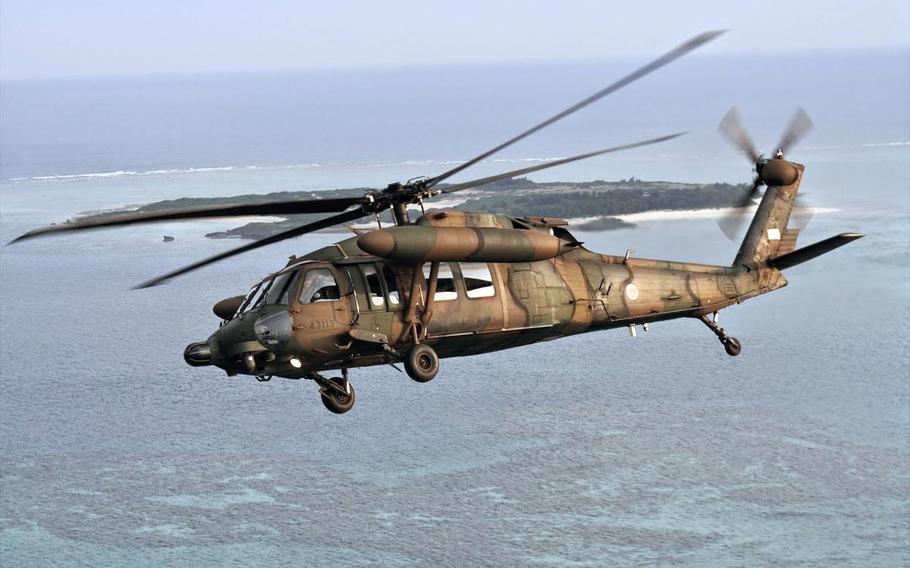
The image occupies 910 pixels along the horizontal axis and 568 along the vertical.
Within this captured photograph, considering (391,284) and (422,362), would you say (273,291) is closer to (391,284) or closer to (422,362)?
(391,284)

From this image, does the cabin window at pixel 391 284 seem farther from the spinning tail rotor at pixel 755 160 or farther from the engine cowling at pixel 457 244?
the spinning tail rotor at pixel 755 160

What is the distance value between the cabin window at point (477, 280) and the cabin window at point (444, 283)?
37 cm

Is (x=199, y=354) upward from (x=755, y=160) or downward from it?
downward

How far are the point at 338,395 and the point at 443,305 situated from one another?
11.6 feet

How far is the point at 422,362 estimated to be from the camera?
31.6 meters

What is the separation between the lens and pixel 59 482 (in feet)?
608

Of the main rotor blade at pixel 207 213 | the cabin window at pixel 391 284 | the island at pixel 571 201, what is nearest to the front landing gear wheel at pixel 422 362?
the cabin window at pixel 391 284

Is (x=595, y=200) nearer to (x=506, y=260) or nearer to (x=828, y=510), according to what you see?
(x=828, y=510)

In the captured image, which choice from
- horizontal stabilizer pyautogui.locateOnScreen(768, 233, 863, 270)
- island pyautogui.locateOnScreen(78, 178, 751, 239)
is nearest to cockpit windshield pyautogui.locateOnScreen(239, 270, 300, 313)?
horizontal stabilizer pyautogui.locateOnScreen(768, 233, 863, 270)

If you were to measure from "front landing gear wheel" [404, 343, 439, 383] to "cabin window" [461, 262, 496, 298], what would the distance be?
2.13 m

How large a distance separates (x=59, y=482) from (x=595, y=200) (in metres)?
84.4

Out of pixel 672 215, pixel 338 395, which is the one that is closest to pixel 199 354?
pixel 338 395

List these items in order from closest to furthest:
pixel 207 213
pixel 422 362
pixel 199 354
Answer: pixel 207 213 < pixel 199 354 < pixel 422 362

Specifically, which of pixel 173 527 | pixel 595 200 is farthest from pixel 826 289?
pixel 173 527
